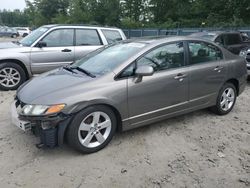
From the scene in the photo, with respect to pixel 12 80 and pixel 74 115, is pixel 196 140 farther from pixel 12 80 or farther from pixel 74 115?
pixel 12 80

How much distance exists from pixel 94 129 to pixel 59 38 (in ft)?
14.6

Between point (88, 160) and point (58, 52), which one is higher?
point (58, 52)

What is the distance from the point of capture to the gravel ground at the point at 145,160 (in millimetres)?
3354

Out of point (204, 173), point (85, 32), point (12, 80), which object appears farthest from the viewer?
point (85, 32)

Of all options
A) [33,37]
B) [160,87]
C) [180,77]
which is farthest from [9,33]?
[160,87]

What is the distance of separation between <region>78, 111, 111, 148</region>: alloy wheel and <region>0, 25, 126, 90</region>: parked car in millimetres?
4048

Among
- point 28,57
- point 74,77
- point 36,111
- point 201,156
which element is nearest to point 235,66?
point 201,156

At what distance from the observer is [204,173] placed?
11.5 ft

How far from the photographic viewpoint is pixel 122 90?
4.03 meters

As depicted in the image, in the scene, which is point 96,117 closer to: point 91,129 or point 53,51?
point 91,129

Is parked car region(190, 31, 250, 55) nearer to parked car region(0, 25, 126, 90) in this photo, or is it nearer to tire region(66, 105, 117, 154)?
parked car region(0, 25, 126, 90)

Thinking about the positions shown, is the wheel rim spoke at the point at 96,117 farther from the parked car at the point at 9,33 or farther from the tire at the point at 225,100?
the parked car at the point at 9,33

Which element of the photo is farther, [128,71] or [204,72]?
[204,72]

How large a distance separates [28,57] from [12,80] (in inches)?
26.7
